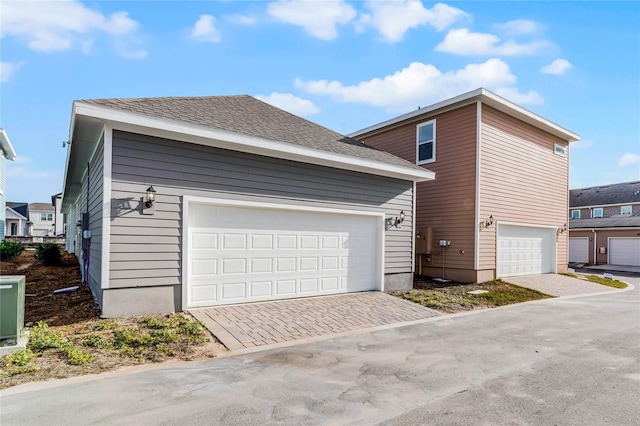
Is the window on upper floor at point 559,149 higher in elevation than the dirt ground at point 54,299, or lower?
higher

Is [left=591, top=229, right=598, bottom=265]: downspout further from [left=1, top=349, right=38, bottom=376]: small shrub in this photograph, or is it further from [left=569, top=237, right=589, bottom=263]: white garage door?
[left=1, top=349, right=38, bottom=376]: small shrub

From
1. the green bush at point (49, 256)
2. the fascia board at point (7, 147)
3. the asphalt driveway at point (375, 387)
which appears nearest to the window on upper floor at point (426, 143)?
the asphalt driveway at point (375, 387)

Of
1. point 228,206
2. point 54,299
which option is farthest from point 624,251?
point 54,299

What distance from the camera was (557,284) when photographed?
13.3 meters

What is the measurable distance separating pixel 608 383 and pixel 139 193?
7.50 m

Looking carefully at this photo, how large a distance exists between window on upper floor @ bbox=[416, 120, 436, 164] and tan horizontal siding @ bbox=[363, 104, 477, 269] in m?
0.17

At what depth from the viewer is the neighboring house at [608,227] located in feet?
78.9

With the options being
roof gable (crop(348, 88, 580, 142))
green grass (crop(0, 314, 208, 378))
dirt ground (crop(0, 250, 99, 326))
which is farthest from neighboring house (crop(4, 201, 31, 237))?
green grass (crop(0, 314, 208, 378))

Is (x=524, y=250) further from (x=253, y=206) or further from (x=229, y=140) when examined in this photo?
(x=229, y=140)

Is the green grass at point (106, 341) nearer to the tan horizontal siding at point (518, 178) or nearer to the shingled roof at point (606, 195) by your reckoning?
the tan horizontal siding at point (518, 178)

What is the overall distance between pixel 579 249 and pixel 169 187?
98.8ft

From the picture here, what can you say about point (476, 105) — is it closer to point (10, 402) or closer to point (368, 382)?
point (368, 382)

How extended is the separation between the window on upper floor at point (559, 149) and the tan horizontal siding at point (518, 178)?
0.18 m

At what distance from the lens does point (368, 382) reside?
421cm
